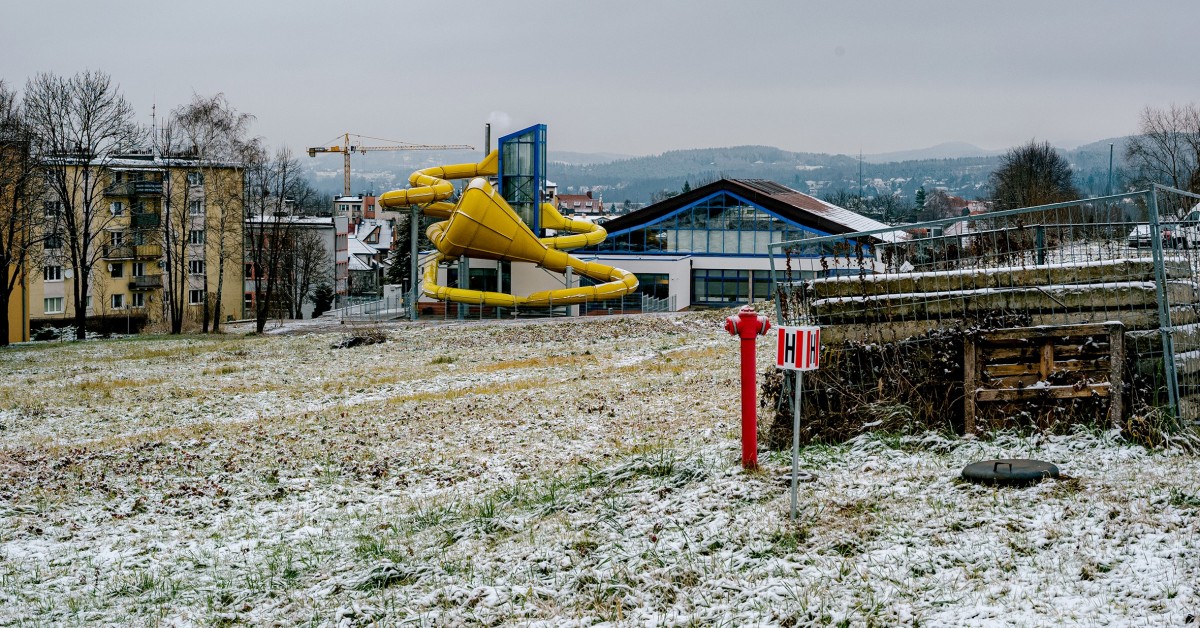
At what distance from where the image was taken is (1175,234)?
33.9ft

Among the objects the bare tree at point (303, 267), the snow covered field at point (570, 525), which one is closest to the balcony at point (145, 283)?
the bare tree at point (303, 267)

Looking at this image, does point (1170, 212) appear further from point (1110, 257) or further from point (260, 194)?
point (260, 194)

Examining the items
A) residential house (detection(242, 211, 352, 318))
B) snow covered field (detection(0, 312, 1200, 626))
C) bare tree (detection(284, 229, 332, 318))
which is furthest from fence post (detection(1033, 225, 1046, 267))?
bare tree (detection(284, 229, 332, 318))

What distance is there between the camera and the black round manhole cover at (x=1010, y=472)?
8359 mm

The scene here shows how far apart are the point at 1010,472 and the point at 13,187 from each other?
4059 cm

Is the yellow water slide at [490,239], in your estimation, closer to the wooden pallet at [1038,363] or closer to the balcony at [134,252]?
the balcony at [134,252]

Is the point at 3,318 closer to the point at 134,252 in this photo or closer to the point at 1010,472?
the point at 134,252

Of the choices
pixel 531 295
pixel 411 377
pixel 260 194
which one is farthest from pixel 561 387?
pixel 260 194

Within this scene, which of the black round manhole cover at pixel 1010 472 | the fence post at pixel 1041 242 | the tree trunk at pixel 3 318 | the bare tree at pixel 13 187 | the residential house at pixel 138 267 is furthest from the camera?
the residential house at pixel 138 267

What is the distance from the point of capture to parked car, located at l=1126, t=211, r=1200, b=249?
10.2 m

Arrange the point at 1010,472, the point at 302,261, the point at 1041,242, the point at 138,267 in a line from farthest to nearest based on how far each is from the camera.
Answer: the point at 302,261, the point at 138,267, the point at 1041,242, the point at 1010,472

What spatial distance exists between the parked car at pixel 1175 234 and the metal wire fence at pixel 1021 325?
0.02 m

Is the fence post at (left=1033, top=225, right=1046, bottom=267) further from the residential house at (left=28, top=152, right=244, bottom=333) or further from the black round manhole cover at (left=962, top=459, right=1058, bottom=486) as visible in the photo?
the residential house at (left=28, top=152, right=244, bottom=333)

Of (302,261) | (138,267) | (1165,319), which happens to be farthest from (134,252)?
(1165,319)
